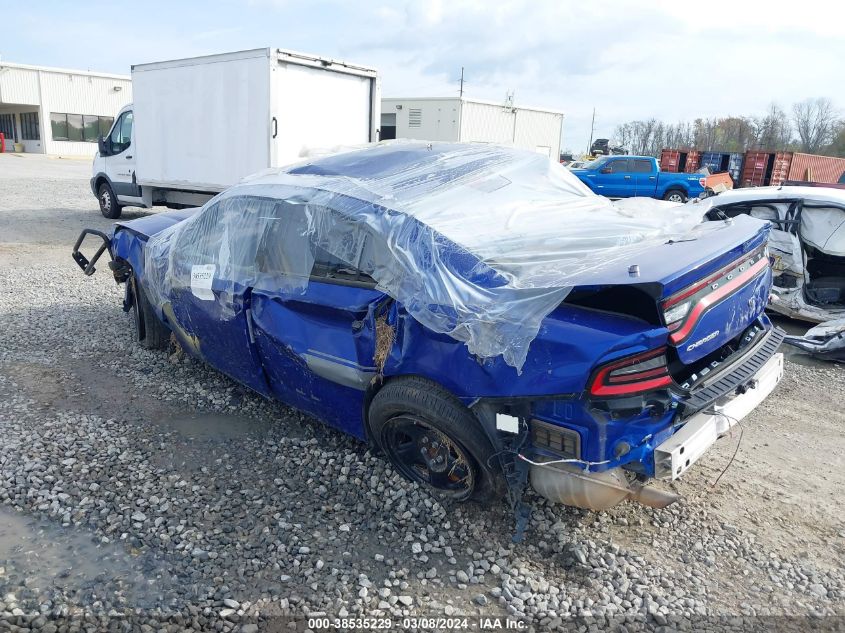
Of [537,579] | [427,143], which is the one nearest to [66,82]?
[427,143]

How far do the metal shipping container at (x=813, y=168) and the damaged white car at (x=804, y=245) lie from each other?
21873 mm

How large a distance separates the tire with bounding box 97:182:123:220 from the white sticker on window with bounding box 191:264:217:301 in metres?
10.5

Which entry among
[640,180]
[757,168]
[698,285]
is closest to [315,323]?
[698,285]

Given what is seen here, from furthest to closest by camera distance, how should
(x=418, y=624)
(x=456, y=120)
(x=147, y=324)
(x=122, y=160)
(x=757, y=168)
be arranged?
(x=757, y=168), (x=456, y=120), (x=122, y=160), (x=147, y=324), (x=418, y=624)

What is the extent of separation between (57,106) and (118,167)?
30946 millimetres

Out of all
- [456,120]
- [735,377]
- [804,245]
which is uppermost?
[456,120]

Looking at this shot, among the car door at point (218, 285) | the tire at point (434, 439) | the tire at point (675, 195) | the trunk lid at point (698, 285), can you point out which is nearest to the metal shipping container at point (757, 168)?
the tire at point (675, 195)

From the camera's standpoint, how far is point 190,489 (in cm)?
330

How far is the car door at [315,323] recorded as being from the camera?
311 cm

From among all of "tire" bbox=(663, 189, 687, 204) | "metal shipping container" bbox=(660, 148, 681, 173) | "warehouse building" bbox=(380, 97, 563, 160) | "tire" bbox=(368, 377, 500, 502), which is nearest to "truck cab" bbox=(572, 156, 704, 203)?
"tire" bbox=(663, 189, 687, 204)

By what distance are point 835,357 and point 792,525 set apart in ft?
9.99

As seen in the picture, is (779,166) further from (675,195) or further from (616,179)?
(616,179)

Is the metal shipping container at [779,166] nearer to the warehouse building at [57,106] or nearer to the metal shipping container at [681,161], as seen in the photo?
the metal shipping container at [681,161]

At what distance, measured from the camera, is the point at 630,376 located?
2.47 meters
